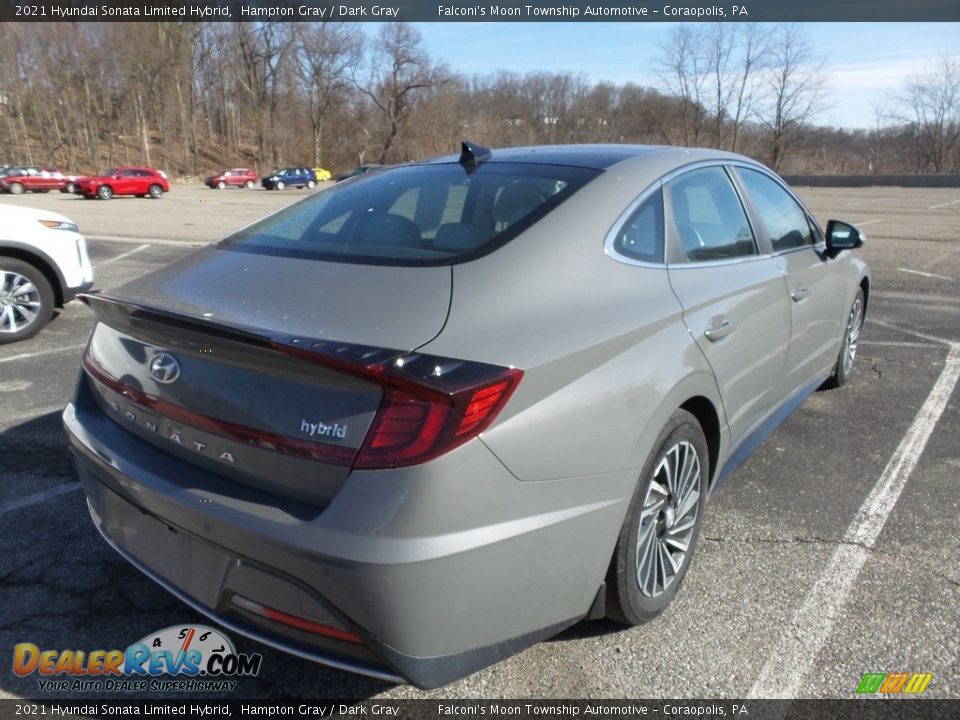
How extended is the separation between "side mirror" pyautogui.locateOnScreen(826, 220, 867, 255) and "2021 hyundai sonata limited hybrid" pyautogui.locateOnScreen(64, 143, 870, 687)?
1614 mm

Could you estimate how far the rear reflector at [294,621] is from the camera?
1927 mm

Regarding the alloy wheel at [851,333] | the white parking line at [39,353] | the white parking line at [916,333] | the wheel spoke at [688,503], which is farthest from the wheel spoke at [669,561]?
the white parking line at [39,353]

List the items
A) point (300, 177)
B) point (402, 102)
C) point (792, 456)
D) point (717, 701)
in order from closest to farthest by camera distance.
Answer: point (717, 701)
point (792, 456)
point (300, 177)
point (402, 102)

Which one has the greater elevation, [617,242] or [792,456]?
[617,242]

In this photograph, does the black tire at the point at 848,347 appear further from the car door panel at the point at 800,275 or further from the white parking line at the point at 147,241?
the white parking line at the point at 147,241

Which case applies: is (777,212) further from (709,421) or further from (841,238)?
(709,421)

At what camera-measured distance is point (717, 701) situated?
90.4 inches

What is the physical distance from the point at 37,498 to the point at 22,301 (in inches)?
142

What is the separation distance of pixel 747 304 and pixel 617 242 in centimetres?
85

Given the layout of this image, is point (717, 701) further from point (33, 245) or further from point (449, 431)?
point (33, 245)

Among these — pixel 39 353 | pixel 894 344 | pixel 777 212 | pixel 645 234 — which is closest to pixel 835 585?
pixel 645 234

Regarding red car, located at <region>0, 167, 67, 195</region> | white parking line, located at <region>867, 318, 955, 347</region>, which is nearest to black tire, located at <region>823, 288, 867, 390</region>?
white parking line, located at <region>867, 318, 955, 347</region>

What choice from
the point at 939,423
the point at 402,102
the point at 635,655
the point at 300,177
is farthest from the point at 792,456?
the point at 402,102

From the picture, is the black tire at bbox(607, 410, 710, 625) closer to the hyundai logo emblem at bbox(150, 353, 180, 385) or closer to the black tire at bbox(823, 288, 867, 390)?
the hyundai logo emblem at bbox(150, 353, 180, 385)
